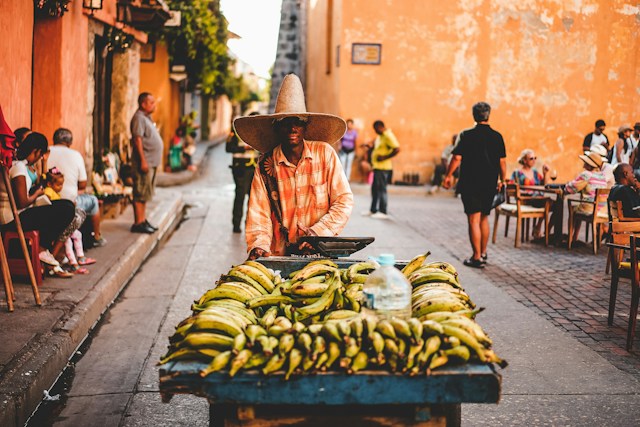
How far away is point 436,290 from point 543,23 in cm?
2104

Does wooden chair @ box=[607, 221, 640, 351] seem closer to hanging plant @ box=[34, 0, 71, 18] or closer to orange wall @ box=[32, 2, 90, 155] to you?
hanging plant @ box=[34, 0, 71, 18]

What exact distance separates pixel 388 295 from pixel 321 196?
222 centimetres

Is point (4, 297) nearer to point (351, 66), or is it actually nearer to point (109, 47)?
point (109, 47)

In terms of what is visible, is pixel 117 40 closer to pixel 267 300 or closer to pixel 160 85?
pixel 160 85

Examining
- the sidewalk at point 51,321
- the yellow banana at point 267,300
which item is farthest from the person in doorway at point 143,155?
the yellow banana at point 267,300

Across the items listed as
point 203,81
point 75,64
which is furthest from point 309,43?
point 75,64

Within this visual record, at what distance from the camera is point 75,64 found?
1206 centimetres

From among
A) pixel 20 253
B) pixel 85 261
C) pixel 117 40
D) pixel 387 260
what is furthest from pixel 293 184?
pixel 117 40

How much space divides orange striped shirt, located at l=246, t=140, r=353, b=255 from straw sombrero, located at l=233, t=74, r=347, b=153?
0.16 metres

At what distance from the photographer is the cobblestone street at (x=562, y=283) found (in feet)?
23.6

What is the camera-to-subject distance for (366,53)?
22.9 m

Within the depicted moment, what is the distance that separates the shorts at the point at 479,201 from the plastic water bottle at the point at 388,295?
7139 mm

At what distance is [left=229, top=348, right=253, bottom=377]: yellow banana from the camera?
118 inches

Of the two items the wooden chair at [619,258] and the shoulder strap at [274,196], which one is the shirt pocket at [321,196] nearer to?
the shoulder strap at [274,196]
